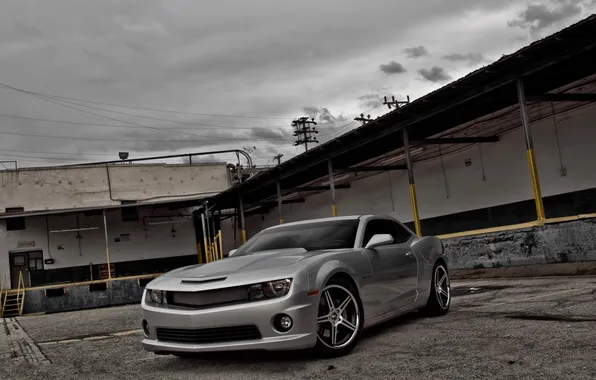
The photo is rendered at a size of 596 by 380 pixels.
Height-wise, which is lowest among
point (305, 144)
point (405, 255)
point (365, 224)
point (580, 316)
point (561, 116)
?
point (580, 316)

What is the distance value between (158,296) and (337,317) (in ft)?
5.28

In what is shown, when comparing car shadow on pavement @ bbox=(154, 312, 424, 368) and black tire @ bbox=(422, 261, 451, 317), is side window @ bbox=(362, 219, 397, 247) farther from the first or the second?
car shadow on pavement @ bbox=(154, 312, 424, 368)

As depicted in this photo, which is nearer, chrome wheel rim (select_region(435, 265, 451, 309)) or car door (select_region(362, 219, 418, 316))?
car door (select_region(362, 219, 418, 316))

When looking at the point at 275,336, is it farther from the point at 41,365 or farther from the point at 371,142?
the point at 371,142

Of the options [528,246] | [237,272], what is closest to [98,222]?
[528,246]

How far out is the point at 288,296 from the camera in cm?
441

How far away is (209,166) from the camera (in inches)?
1359

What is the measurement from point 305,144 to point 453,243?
50091mm

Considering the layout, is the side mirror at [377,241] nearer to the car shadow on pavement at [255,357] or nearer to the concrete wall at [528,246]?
the car shadow on pavement at [255,357]

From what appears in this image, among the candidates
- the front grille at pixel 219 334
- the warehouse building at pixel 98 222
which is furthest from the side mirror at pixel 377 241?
the warehouse building at pixel 98 222

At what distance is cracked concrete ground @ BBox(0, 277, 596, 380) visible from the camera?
3.89 meters

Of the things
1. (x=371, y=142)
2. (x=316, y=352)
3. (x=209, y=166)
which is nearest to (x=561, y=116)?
(x=371, y=142)

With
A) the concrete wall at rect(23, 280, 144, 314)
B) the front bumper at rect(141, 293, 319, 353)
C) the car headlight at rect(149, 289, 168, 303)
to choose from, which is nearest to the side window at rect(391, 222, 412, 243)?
the front bumper at rect(141, 293, 319, 353)

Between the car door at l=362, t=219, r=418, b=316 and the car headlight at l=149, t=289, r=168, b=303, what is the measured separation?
187 cm
